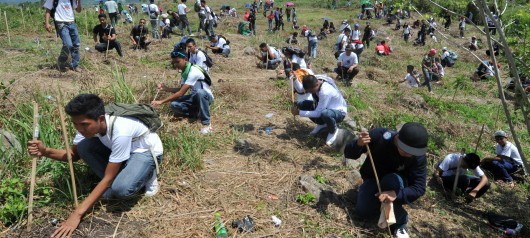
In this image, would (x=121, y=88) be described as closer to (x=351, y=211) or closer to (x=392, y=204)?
(x=351, y=211)

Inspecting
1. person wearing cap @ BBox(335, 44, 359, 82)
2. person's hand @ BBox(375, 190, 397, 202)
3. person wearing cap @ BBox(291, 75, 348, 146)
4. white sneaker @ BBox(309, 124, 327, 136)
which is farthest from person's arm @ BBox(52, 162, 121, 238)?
person wearing cap @ BBox(335, 44, 359, 82)

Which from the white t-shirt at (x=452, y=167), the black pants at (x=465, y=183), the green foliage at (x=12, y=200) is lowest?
the black pants at (x=465, y=183)

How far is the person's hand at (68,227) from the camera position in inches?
111

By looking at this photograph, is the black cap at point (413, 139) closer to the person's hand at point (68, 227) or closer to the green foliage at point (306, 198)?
the green foliage at point (306, 198)

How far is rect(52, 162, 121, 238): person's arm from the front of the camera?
2840mm

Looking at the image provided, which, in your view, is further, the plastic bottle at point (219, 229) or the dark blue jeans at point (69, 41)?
the dark blue jeans at point (69, 41)

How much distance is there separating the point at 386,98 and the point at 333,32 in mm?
14367

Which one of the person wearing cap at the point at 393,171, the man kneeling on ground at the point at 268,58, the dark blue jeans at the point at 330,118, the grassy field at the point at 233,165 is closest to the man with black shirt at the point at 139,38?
the grassy field at the point at 233,165

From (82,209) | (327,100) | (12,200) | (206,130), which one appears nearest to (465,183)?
(327,100)

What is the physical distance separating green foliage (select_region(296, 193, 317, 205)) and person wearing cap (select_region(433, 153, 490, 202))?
89.4 inches

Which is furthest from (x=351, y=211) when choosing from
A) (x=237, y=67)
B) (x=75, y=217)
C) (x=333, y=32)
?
(x=333, y=32)

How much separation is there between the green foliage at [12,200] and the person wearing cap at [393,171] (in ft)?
9.24

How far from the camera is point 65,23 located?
634 cm

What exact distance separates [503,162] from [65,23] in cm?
758
